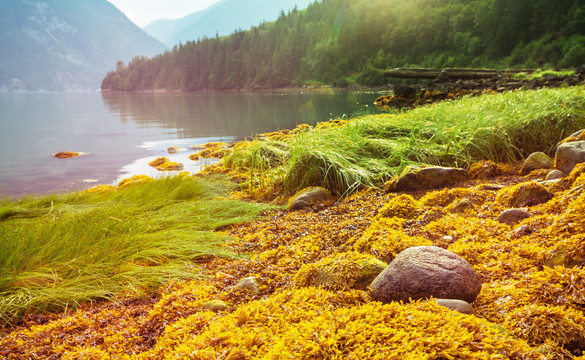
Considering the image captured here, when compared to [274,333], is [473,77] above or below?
above

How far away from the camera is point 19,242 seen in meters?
2.45

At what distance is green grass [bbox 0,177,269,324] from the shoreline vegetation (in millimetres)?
13

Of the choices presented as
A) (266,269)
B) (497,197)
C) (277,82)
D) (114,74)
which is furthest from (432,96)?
(114,74)

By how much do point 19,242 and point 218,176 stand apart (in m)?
3.60

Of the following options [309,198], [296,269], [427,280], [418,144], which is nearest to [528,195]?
[427,280]

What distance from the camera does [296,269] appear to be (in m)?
2.46

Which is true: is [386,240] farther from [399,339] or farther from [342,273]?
[399,339]

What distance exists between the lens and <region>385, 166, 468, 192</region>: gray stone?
3.79m

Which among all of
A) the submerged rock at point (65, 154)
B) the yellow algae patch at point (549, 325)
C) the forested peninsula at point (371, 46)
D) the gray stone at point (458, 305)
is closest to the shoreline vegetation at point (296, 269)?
the yellow algae patch at point (549, 325)

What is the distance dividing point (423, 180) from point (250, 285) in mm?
2380

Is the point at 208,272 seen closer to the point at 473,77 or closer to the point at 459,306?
the point at 459,306

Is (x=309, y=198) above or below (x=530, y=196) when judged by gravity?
below

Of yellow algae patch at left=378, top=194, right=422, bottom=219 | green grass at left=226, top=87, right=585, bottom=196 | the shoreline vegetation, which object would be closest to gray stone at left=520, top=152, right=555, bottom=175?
the shoreline vegetation

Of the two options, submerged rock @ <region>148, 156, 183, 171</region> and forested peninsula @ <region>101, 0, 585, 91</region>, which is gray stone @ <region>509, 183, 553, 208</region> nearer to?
submerged rock @ <region>148, 156, 183, 171</region>
